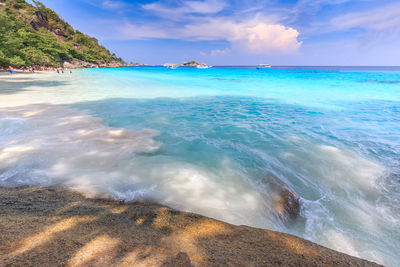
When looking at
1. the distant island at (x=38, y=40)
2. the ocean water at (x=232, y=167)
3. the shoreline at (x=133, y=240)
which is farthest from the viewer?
the distant island at (x=38, y=40)

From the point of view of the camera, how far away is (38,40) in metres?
56.8

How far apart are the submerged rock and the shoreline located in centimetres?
130

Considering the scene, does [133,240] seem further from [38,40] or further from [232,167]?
[38,40]

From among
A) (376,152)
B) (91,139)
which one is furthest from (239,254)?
(376,152)

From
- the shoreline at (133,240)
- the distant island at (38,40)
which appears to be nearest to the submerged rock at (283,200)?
the shoreline at (133,240)

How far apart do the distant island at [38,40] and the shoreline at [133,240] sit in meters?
45.5

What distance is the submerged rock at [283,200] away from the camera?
369 cm

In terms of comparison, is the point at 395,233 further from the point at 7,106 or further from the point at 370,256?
the point at 7,106

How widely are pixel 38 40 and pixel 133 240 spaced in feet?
257

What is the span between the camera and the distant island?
35.7 m

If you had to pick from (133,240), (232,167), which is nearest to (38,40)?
(232,167)

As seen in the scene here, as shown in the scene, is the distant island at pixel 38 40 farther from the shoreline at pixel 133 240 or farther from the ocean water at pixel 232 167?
the shoreline at pixel 133 240

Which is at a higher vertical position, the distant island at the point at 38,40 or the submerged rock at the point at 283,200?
the distant island at the point at 38,40

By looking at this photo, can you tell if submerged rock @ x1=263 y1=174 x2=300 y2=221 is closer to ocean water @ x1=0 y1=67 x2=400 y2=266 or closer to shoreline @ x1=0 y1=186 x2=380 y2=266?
ocean water @ x1=0 y1=67 x2=400 y2=266
